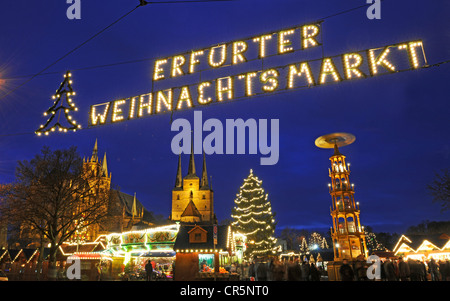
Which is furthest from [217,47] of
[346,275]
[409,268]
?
[409,268]

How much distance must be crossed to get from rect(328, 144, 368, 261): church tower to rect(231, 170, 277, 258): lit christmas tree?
17.2m

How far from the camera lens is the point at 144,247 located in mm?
27516

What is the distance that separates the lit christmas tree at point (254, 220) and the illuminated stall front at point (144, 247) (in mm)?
12812

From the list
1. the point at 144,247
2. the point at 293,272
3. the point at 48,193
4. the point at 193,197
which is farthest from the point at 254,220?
the point at 193,197

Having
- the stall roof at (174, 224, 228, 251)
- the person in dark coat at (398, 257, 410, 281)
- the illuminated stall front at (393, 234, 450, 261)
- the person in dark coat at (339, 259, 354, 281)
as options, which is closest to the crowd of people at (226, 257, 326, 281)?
the person in dark coat at (339, 259, 354, 281)

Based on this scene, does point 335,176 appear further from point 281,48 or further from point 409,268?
point 281,48

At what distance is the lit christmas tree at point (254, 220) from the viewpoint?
3956 cm

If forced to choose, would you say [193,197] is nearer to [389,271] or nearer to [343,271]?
[389,271]

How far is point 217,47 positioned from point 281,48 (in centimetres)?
226

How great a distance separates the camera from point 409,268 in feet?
50.2

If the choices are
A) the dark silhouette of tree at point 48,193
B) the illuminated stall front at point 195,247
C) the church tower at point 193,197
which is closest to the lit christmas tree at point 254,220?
the illuminated stall front at point 195,247

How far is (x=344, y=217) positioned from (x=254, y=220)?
59.3 feet

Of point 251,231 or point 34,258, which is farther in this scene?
point 34,258

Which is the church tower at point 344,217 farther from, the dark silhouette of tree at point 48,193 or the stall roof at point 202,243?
the dark silhouette of tree at point 48,193
